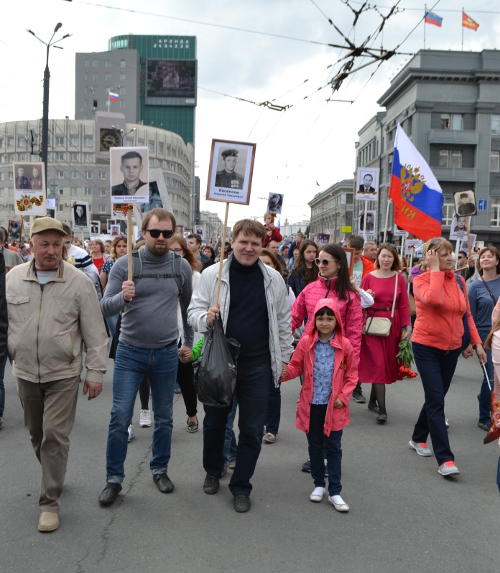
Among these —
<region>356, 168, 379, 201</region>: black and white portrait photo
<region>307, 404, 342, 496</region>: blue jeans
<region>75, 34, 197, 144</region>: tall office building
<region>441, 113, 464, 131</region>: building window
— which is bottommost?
<region>307, 404, 342, 496</region>: blue jeans

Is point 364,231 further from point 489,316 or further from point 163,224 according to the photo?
point 163,224

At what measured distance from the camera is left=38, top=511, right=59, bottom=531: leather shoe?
12.8 feet

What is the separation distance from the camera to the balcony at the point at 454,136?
52.4 meters

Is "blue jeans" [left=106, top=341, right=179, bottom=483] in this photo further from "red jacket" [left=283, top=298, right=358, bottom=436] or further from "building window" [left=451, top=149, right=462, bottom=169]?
"building window" [left=451, top=149, right=462, bottom=169]

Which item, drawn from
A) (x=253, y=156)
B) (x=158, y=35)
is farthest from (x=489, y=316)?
(x=158, y=35)

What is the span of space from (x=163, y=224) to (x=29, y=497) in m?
2.23

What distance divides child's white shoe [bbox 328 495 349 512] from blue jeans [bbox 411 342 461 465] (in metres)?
1.22

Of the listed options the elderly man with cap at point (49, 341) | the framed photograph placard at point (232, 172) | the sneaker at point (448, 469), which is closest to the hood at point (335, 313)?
the framed photograph placard at point (232, 172)

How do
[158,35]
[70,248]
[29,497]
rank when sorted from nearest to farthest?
[29,497]
[70,248]
[158,35]

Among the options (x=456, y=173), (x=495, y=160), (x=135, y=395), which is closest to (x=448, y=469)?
(x=135, y=395)

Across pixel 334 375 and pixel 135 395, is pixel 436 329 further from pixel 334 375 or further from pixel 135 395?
pixel 135 395

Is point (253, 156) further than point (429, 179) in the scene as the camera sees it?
No

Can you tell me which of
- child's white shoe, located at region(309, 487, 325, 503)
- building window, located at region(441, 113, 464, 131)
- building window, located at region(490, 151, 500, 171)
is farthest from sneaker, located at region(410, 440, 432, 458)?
building window, located at region(490, 151, 500, 171)

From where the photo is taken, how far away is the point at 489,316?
720 cm
